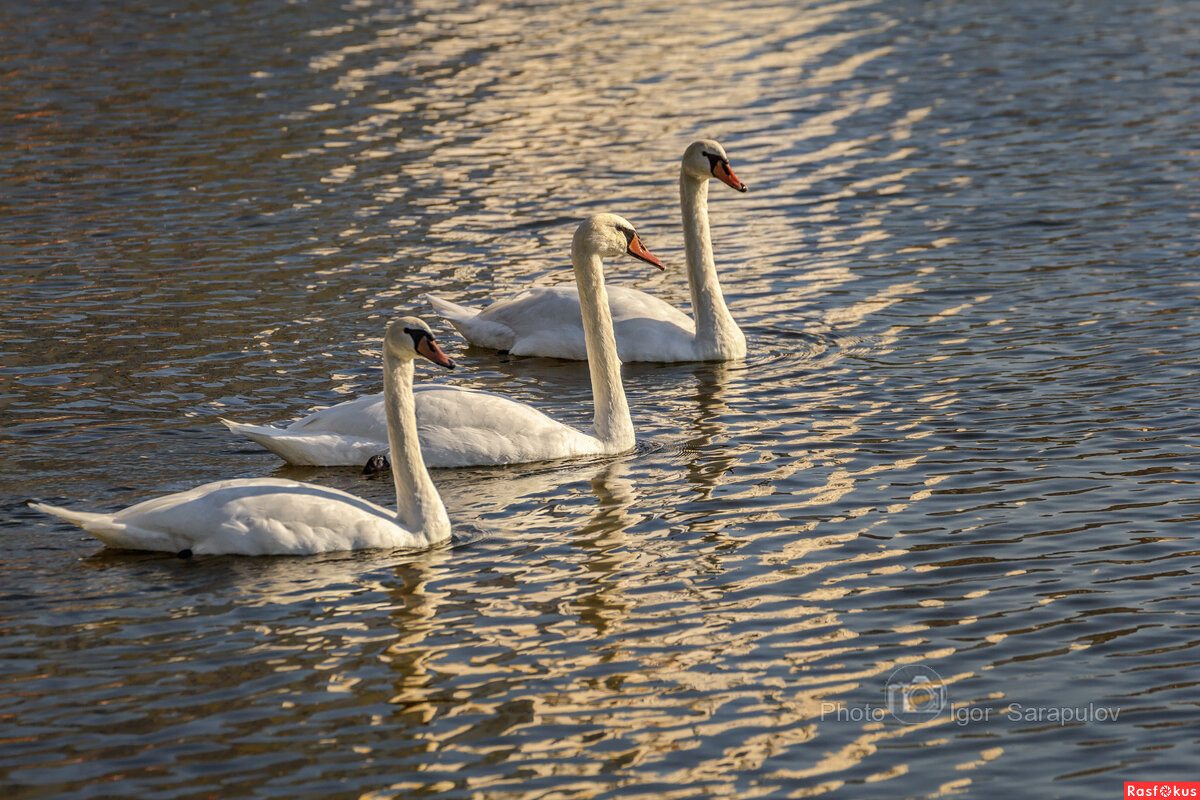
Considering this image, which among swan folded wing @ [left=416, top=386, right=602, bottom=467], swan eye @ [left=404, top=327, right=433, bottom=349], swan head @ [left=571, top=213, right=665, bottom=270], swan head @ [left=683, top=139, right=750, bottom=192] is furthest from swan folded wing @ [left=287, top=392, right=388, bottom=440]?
swan head @ [left=683, top=139, right=750, bottom=192]

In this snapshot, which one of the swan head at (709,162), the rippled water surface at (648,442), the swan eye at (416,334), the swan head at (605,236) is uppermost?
the swan head at (709,162)

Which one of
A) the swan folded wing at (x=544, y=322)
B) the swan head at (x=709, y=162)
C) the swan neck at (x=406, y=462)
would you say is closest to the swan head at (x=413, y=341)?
the swan neck at (x=406, y=462)

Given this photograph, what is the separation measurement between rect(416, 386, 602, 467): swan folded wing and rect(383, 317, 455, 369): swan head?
72.3 inches

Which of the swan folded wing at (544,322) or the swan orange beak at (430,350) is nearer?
the swan orange beak at (430,350)

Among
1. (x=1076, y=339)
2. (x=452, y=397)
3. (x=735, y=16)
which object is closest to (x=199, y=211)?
(x=452, y=397)

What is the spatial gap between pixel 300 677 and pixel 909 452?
17.3ft

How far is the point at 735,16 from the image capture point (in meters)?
35.8

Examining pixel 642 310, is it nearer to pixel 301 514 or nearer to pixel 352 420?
pixel 352 420

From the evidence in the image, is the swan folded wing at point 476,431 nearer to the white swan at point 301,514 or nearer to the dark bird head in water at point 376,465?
the dark bird head in water at point 376,465

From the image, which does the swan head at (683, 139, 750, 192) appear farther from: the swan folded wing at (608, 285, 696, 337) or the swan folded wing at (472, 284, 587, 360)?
the swan folded wing at (472, 284, 587, 360)

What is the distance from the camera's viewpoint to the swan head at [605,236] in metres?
12.4

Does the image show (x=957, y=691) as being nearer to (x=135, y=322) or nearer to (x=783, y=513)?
(x=783, y=513)

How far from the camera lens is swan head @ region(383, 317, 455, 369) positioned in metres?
9.88

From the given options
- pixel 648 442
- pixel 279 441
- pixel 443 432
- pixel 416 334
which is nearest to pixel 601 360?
pixel 648 442
